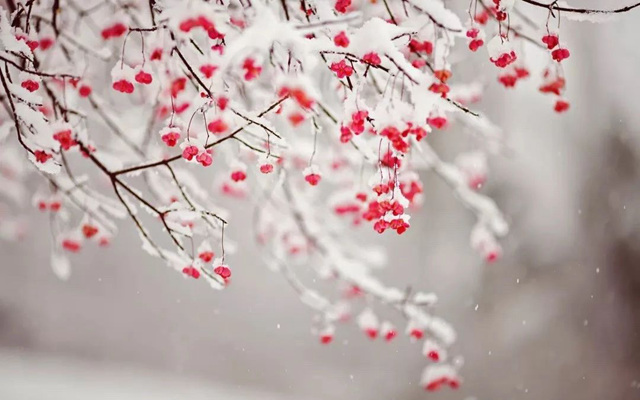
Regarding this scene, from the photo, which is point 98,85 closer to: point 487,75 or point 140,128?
point 140,128

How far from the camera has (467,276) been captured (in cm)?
726

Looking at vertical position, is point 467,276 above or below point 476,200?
above

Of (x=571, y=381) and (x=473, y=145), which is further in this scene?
(x=473, y=145)

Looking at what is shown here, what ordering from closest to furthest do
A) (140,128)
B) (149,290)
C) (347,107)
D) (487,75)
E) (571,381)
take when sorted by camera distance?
(347,107)
(140,128)
(571,381)
(487,75)
(149,290)

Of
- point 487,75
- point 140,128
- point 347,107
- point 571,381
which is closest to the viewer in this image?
point 347,107

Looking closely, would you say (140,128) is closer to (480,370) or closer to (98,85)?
(98,85)

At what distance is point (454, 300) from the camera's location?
7.29 meters

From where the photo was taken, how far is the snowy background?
6.00 metres

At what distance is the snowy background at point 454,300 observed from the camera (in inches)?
236

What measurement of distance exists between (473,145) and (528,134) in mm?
578

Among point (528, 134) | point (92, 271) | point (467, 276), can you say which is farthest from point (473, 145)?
point (92, 271)

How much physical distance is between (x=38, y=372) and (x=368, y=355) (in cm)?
404

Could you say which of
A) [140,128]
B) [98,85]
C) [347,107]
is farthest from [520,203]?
[347,107]

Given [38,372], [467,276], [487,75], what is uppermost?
[487,75]
